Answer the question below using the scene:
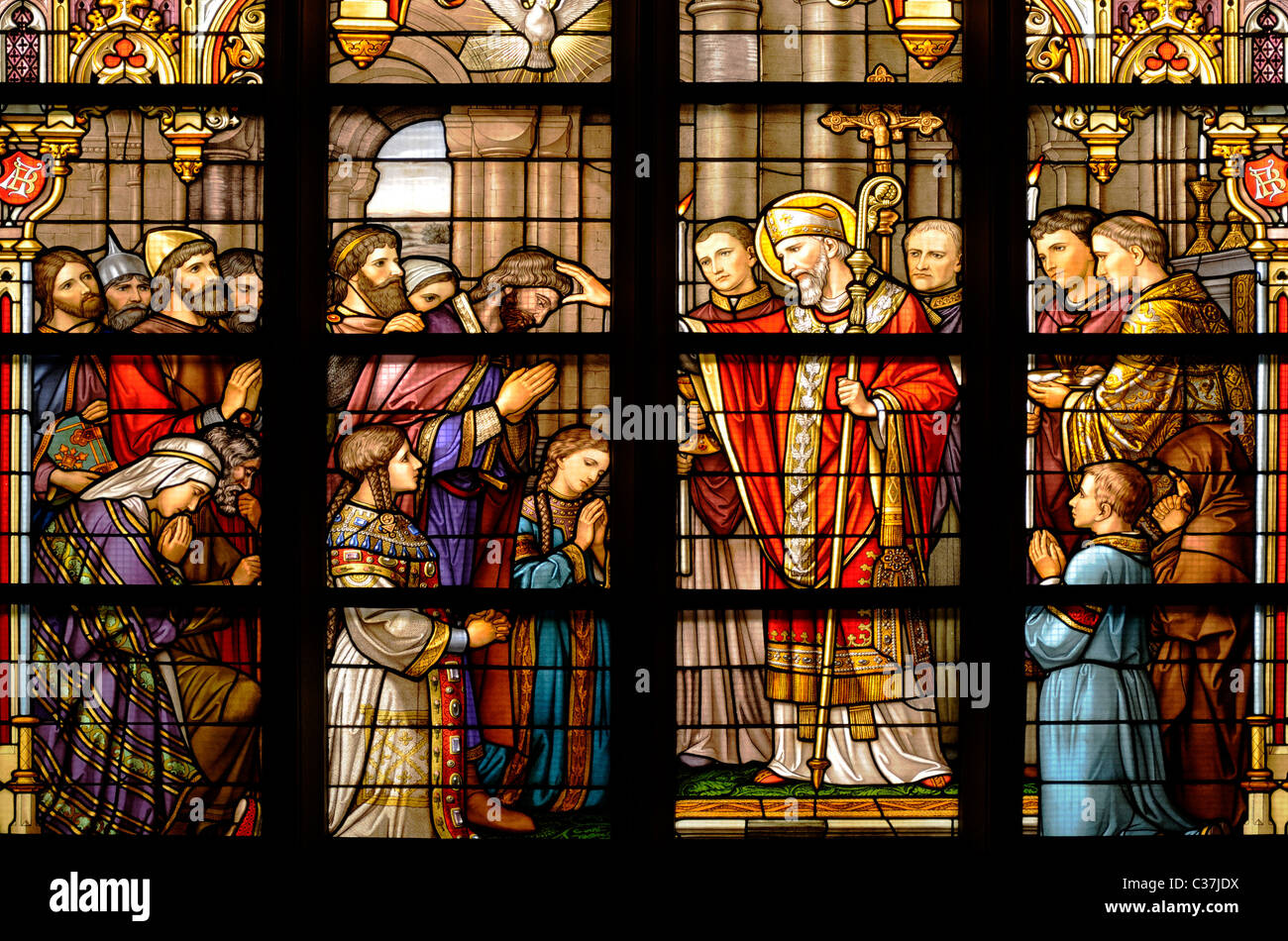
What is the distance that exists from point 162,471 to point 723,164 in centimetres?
183

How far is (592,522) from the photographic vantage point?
2.89 m

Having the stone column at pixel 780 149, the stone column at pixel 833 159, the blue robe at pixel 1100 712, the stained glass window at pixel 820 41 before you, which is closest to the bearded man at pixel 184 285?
the stained glass window at pixel 820 41

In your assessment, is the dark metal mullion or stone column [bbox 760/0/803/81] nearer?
the dark metal mullion

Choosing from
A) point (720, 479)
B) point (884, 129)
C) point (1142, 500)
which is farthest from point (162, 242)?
point (1142, 500)

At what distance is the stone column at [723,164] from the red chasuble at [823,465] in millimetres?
345

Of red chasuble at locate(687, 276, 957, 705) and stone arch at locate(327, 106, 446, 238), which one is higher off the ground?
stone arch at locate(327, 106, 446, 238)

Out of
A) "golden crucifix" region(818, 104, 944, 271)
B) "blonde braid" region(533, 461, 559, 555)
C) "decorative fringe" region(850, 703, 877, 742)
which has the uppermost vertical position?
"golden crucifix" region(818, 104, 944, 271)

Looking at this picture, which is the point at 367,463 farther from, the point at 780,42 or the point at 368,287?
the point at 780,42

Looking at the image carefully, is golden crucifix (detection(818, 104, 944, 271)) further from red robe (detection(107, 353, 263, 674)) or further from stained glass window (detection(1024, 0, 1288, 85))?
red robe (detection(107, 353, 263, 674))

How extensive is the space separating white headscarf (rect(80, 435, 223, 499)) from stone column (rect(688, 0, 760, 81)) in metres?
1.78

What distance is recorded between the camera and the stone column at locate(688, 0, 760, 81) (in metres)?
2.93

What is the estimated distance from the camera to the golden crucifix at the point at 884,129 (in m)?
2.91

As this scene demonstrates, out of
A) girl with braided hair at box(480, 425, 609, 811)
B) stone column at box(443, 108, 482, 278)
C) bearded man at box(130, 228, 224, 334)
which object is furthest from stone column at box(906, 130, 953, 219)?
bearded man at box(130, 228, 224, 334)
